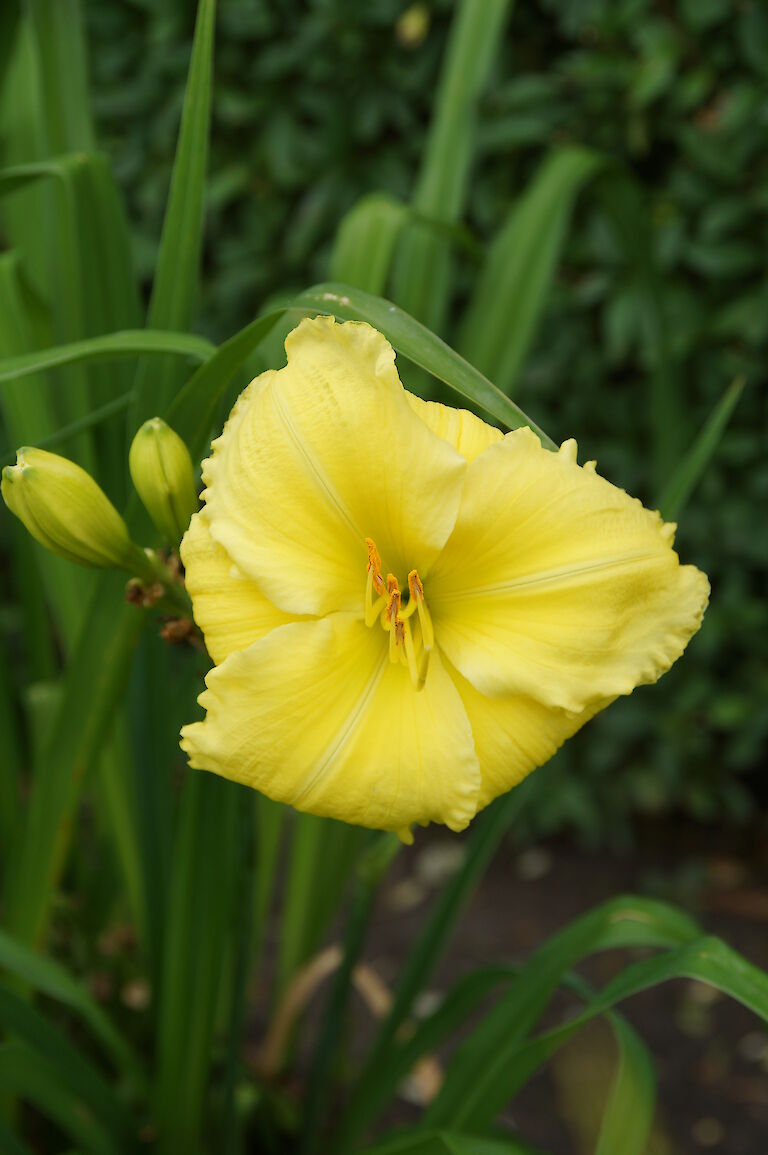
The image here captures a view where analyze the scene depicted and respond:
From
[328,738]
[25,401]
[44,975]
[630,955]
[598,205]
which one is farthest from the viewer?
[630,955]

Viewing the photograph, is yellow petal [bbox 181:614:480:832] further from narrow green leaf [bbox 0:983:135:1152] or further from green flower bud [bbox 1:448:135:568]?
narrow green leaf [bbox 0:983:135:1152]

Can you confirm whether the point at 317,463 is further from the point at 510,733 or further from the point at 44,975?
the point at 44,975

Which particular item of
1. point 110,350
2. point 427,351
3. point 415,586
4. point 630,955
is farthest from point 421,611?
point 630,955

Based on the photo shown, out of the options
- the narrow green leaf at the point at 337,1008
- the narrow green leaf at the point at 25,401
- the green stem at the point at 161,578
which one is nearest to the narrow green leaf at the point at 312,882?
the narrow green leaf at the point at 337,1008

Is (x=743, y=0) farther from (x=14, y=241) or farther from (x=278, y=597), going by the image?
(x=278, y=597)

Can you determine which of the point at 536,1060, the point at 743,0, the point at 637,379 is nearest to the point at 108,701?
the point at 536,1060
